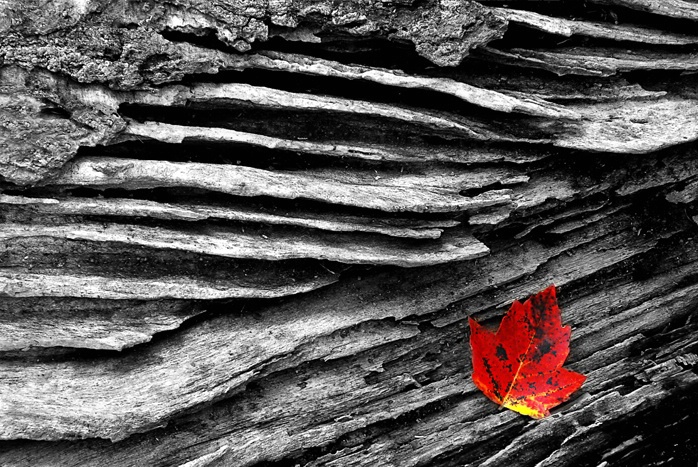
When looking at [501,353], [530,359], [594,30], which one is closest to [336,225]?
[501,353]

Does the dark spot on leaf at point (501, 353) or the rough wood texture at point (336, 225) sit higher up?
the rough wood texture at point (336, 225)

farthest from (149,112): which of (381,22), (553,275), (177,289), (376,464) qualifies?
(553,275)

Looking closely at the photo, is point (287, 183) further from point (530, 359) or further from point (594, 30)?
point (594, 30)

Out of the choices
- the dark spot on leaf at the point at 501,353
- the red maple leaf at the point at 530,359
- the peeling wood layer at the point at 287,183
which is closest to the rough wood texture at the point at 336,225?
the peeling wood layer at the point at 287,183

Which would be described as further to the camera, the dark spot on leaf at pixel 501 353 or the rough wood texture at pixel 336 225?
the dark spot on leaf at pixel 501 353

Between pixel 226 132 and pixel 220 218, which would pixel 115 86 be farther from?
pixel 220 218

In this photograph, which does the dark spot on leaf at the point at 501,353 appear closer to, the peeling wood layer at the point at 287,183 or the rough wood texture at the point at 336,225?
the rough wood texture at the point at 336,225

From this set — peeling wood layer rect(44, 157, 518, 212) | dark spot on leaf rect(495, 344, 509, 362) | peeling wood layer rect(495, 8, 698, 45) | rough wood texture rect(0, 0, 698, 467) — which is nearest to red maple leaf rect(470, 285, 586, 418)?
dark spot on leaf rect(495, 344, 509, 362)

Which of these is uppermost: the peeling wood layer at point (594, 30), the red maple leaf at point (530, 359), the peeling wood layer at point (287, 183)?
the peeling wood layer at point (594, 30)
